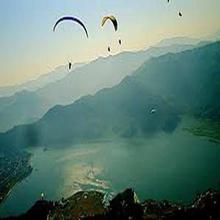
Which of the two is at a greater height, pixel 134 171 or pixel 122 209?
pixel 122 209

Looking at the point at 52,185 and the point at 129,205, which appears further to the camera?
the point at 52,185

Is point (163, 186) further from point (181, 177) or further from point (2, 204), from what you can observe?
point (2, 204)

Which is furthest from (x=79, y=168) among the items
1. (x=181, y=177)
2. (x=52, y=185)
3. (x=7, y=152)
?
(x=7, y=152)

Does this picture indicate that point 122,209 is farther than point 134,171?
No

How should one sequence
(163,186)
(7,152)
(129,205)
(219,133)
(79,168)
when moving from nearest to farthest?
1. (129,205)
2. (163,186)
3. (79,168)
4. (219,133)
5. (7,152)

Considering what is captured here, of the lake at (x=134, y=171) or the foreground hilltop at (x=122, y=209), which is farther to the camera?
the lake at (x=134, y=171)
